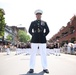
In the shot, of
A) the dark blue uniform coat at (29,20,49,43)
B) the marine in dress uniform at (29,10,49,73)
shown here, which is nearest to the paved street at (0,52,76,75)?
the marine in dress uniform at (29,10,49,73)

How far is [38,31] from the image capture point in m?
9.55

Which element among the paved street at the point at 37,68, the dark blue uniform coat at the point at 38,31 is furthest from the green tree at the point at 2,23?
the dark blue uniform coat at the point at 38,31

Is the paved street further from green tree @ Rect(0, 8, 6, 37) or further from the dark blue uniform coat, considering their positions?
green tree @ Rect(0, 8, 6, 37)

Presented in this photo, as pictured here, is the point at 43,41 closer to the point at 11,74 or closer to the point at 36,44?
the point at 36,44

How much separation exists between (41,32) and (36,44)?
1.41 feet

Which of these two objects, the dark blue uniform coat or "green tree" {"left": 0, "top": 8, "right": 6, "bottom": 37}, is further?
"green tree" {"left": 0, "top": 8, "right": 6, "bottom": 37}

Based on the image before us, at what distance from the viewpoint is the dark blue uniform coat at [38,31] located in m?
9.52

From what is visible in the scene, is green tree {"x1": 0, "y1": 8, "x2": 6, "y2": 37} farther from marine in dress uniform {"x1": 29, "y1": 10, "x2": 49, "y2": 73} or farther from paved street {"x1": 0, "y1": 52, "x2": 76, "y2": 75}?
marine in dress uniform {"x1": 29, "y1": 10, "x2": 49, "y2": 73}

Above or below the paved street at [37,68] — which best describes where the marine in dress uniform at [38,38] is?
above

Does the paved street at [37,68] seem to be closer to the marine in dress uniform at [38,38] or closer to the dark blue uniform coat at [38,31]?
the marine in dress uniform at [38,38]

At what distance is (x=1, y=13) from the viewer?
70312 millimetres

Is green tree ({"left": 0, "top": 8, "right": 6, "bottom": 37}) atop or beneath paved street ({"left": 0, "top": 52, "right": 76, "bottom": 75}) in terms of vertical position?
atop

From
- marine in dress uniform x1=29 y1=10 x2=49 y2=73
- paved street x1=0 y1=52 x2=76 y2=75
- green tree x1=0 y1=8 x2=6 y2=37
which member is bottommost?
paved street x1=0 y1=52 x2=76 y2=75

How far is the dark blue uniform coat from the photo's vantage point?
9516mm
